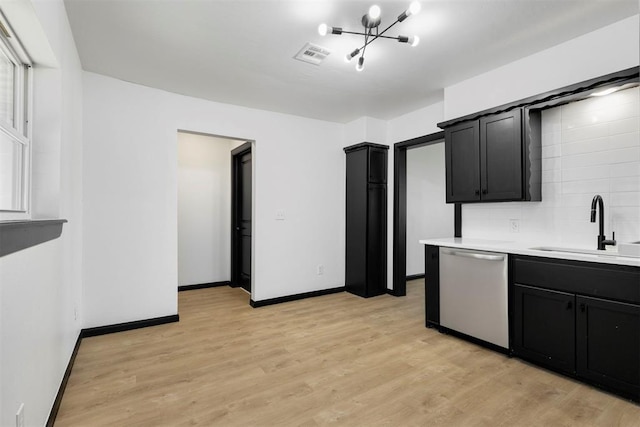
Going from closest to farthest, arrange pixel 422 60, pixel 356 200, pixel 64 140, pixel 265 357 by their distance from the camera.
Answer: pixel 64 140 → pixel 265 357 → pixel 422 60 → pixel 356 200

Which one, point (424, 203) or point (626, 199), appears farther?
point (424, 203)

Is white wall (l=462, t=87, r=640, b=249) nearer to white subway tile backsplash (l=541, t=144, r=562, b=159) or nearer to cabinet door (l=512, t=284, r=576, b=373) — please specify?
white subway tile backsplash (l=541, t=144, r=562, b=159)

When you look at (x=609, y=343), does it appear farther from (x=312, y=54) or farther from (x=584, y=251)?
(x=312, y=54)

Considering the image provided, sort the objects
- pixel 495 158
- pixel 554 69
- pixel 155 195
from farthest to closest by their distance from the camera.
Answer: pixel 155 195
pixel 495 158
pixel 554 69

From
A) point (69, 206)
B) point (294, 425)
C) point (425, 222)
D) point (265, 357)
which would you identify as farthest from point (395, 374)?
point (425, 222)

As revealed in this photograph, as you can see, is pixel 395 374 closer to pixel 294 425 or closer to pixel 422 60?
pixel 294 425

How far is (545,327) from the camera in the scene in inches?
92.3

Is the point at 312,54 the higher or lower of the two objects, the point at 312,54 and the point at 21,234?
the higher

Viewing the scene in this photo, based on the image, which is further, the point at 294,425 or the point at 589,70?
the point at 589,70

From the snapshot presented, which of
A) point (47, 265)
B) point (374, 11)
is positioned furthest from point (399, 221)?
point (47, 265)

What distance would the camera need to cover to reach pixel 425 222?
5762 millimetres

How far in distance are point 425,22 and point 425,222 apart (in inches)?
158

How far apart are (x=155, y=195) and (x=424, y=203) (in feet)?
14.5

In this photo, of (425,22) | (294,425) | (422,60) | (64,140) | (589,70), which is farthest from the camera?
(422,60)
